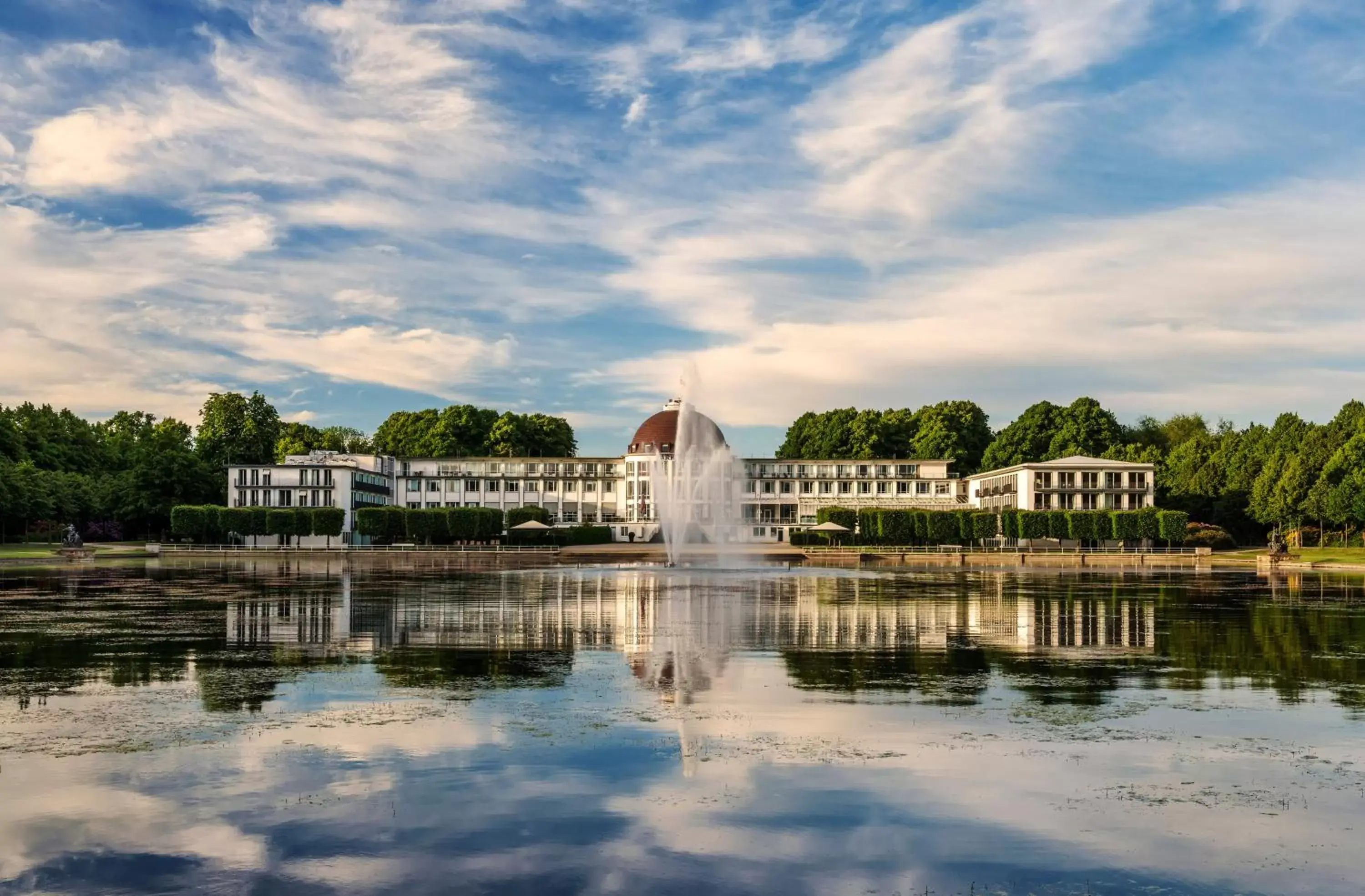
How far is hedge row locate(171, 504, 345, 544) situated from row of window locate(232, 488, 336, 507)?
421 inches

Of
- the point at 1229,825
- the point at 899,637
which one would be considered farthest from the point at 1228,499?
the point at 1229,825

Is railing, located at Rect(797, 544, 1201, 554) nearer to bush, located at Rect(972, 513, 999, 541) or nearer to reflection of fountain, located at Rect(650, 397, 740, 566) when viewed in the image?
bush, located at Rect(972, 513, 999, 541)

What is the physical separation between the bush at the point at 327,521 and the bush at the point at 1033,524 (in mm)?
69127

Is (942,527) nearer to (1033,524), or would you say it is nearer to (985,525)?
(985,525)

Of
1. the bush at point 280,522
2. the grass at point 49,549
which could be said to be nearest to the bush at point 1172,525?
the bush at point 280,522

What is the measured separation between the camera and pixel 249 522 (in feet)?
399

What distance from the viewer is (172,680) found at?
77.0 feet

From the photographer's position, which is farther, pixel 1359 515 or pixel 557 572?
pixel 1359 515

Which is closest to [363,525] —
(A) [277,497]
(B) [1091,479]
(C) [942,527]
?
(A) [277,497]

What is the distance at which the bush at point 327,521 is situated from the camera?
410 feet

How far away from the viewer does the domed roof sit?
15812cm

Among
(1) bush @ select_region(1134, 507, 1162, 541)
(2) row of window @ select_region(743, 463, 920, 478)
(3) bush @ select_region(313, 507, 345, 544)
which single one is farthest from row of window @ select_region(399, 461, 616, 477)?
(1) bush @ select_region(1134, 507, 1162, 541)

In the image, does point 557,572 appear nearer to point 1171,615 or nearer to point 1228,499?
point 1171,615

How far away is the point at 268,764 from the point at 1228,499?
5380 inches
